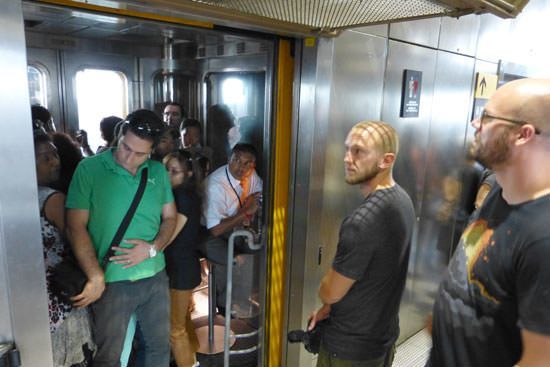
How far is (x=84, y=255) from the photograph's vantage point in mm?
1956

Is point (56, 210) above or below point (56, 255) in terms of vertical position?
above

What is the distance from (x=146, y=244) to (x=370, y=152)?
122 centimetres

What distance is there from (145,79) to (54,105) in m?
0.67

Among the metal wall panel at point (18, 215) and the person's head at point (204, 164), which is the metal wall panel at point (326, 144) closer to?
the person's head at point (204, 164)

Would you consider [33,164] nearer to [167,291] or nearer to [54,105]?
[167,291]

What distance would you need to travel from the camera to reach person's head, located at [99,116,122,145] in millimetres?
2660

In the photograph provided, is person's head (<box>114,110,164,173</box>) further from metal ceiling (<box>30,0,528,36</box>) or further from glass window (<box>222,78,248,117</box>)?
glass window (<box>222,78,248,117</box>)

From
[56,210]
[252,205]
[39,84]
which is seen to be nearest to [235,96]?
[252,205]

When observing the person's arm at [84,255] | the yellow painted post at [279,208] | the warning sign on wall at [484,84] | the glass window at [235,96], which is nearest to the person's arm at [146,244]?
the person's arm at [84,255]

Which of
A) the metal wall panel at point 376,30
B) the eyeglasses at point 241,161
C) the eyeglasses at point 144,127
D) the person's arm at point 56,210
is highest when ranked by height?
the metal wall panel at point 376,30

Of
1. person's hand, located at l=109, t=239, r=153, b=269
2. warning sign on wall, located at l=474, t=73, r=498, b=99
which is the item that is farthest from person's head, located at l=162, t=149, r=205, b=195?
warning sign on wall, located at l=474, t=73, r=498, b=99

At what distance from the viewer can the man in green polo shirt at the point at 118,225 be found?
6.49 ft

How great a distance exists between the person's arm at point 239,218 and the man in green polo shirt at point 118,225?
386mm

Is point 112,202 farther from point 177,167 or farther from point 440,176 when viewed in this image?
point 440,176
